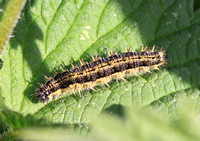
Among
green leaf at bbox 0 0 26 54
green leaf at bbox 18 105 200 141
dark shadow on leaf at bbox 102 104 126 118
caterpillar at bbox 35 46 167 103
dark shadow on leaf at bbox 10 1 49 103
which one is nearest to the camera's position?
green leaf at bbox 18 105 200 141

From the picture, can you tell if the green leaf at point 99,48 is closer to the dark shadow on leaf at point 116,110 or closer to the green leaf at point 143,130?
the dark shadow on leaf at point 116,110

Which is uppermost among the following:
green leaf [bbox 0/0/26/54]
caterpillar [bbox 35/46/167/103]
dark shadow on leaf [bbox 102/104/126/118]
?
green leaf [bbox 0/0/26/54]

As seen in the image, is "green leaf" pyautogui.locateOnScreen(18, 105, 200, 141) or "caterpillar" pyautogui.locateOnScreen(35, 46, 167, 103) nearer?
"green leaf" pyautogui.locateOnScreen(18, 105, 200, 141)

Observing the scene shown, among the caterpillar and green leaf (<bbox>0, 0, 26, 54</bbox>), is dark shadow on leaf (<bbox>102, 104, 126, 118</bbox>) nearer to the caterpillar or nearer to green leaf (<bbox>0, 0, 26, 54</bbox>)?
the caterpillar

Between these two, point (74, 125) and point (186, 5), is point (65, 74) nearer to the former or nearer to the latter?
point (74, 125)

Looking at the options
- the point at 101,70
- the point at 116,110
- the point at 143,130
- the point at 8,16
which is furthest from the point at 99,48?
the point at 143,130

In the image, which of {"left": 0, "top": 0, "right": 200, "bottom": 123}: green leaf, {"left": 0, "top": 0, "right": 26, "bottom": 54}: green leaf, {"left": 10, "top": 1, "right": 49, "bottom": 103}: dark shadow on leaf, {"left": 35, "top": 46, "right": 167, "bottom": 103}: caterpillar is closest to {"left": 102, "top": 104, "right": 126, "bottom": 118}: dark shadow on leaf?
{"left": 0, "top": 0, "right": 200, "bottom": 123}: green leaf

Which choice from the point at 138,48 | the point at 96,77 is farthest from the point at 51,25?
the point at 138,48
